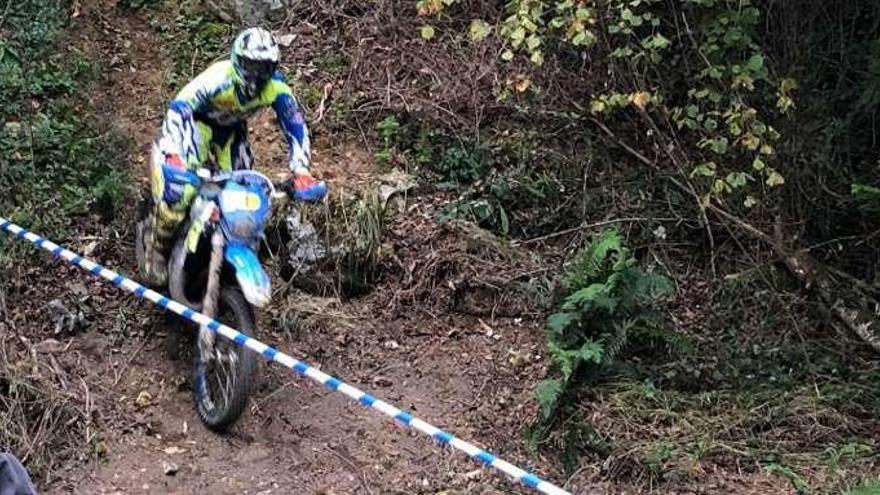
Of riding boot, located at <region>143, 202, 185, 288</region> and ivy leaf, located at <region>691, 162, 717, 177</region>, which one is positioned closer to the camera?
riding boot, located at <region>143, 202, 185, 288</region>

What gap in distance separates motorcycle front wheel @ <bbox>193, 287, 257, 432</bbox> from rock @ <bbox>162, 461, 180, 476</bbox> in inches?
11.8

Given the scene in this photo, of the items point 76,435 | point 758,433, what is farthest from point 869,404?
point 76,435

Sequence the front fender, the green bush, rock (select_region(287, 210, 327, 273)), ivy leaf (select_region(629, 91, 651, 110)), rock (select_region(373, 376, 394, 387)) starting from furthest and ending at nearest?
rock (select_region(287, 210, 327, 273)) < the green bush < ivy leaf (select_region(629, 91, 651, 110)) < rock (select_region(373, 376, 394, 387)) < the front fender

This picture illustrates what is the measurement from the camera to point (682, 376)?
5723 mm

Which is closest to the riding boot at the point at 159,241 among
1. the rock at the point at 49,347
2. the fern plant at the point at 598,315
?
the rock at the point at 49,347

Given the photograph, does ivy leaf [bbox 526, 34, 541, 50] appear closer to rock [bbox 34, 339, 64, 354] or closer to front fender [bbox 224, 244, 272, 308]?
front fender [bbox 224, 244, 272, 308]

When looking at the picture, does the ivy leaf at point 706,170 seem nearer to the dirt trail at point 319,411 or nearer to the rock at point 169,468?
the dirt trail at point 319,411

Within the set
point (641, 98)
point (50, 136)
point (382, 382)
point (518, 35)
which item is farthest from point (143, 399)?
point (641, 98)

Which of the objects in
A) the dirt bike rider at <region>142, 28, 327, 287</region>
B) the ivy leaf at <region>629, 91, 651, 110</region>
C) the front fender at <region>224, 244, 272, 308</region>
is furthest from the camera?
the ivy leaf at <region>629, 91, 651, 110</region>

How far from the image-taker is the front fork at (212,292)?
5.15 m

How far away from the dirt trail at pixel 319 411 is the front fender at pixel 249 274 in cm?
83

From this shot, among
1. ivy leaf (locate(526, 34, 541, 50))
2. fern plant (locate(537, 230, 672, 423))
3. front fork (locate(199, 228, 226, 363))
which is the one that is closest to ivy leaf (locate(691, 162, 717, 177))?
fern plant (locate(537, 230, 672, 423))

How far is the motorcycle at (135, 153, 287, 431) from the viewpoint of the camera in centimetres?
503

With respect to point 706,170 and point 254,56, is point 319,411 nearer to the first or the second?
point 254,56
